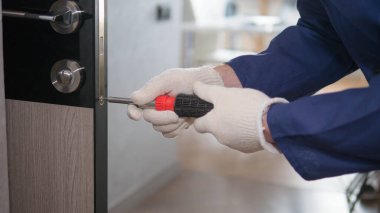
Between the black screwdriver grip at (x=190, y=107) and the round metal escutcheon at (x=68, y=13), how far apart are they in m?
0.17

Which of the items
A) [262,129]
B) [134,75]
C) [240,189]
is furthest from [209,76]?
[240,189]

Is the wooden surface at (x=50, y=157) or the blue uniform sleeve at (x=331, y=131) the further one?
the wooden surface at (x=50, y=157)

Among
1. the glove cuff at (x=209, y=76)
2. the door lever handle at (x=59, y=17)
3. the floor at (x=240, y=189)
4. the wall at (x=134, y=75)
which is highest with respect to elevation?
the door lever handle at (x=59, y=17)

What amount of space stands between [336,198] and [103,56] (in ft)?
5.05

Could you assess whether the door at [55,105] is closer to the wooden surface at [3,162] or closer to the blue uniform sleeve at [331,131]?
the wooden surface at [3,162]

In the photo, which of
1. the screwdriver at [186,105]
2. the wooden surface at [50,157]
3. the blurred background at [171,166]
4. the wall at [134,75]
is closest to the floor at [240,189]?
the blurred background at [171,166]

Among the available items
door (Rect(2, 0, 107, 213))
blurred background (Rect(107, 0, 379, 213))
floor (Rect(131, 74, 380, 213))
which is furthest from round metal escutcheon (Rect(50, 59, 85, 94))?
floor (Rect(131, 74, 380, 213))

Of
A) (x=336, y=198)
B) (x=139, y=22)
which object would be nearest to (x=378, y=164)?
(x=139, y=22)

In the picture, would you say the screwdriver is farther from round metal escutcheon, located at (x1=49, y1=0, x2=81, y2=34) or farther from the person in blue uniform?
round metal escutcheon, located at (x1=49, y1=0, x2=81, y2=34)

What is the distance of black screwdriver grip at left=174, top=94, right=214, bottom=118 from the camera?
0.67m

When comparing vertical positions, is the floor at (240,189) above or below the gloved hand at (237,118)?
below

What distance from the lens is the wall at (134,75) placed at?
152 cm

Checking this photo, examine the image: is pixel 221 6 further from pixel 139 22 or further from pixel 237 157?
pixel 139 22

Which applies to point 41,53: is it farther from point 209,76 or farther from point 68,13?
point 209,76
